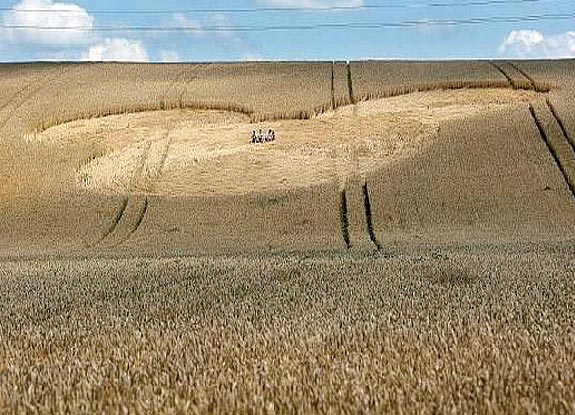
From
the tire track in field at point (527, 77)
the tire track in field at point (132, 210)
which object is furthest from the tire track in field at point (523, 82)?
the tire track in field at point (132, 210)

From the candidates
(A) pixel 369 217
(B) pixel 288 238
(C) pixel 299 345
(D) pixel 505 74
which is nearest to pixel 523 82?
(D) pixel 505 74

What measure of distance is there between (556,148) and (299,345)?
3212cm

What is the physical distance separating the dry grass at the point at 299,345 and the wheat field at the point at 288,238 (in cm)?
3

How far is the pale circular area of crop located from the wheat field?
0.16 meters

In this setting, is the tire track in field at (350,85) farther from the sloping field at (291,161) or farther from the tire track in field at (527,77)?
the tire track in field at (527,77)

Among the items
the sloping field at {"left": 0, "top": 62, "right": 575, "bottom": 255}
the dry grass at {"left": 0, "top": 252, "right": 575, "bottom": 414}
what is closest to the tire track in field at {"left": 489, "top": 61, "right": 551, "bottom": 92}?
the sloping field at {"left": 0, "top": 62, "right": 575, "bottom": 255}

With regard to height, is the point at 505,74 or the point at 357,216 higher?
the point at 357,216

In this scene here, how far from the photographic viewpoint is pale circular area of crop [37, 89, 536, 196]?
37188 millimetres

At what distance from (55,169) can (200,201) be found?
7.91 metres

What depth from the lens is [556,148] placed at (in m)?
37.2

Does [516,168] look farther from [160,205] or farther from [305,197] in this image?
[160,205]

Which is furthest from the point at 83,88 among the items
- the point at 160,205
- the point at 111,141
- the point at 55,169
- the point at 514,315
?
the point at 514,315

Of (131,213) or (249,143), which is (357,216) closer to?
(131,213)

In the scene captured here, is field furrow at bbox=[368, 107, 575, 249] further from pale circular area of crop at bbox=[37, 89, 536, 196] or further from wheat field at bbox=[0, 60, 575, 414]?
pale circular area of crop at bbox=[37, 89, 536, 196]
